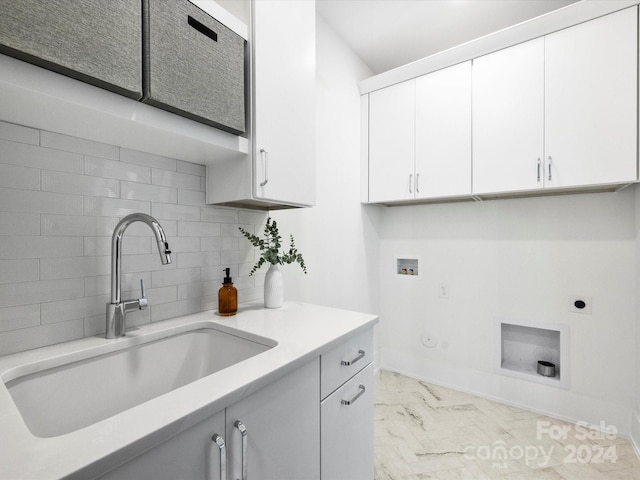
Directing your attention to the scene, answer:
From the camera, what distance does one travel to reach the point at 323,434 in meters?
1.00

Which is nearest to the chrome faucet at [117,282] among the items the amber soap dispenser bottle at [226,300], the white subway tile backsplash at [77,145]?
the white subway tile backsplash at [77,145]

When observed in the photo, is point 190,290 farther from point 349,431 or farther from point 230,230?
point 349,431

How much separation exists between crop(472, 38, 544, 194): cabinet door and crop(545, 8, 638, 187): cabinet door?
2.5 inches

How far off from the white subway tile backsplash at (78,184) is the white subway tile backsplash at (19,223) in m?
0.09

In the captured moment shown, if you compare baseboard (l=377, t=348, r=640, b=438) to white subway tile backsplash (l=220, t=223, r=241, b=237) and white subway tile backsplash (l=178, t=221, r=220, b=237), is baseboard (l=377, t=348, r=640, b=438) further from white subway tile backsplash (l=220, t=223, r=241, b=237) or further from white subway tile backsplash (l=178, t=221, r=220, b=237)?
white subway tile backsplash (l=178, t=221, r=220, b=237)

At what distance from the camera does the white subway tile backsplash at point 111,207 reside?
1.01 metres

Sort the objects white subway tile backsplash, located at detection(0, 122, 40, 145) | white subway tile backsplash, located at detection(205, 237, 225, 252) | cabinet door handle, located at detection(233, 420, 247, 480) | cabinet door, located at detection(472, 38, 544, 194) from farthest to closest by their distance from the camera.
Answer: cabinet door, located at detection(472, 38, 544, 194) → white subway tile backsplash, located at detection(205, 237, 225, 252) → white subway tile backsplash, located at detection(0, 122, 40, 145) → cabinet door handle, located at detection(233, 420, 247, 480)

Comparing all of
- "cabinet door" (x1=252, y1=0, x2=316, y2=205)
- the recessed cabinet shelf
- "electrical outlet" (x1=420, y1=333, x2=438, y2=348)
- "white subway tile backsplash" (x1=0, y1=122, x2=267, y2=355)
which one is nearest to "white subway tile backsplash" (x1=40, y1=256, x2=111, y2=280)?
"white subway tile backsplash" (x1=0, y1=122, x2=267, y2=355)

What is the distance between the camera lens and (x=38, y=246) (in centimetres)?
90

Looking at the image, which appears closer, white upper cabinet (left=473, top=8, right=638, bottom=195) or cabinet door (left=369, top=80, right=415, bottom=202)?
white upper cabinet (left=473, top=8, right=638, bottom=195)

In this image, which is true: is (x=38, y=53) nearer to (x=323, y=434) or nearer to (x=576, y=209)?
(x=323, y=434)

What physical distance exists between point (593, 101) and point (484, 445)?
6.82 feet

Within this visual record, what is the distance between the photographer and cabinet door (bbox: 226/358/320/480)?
2.31ft

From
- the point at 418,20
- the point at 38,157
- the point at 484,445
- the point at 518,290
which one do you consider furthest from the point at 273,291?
the point at 418,20
